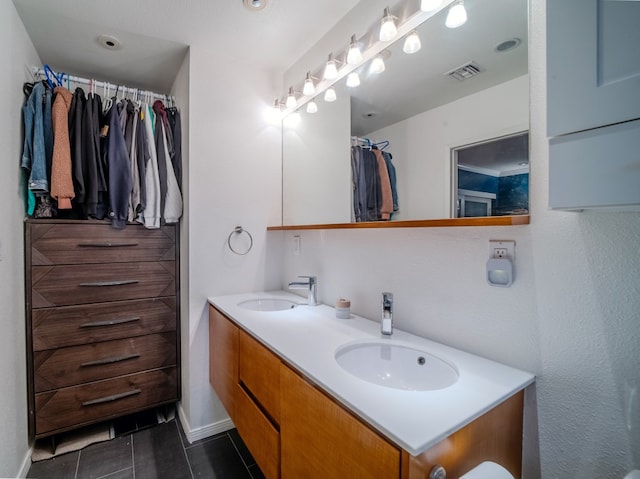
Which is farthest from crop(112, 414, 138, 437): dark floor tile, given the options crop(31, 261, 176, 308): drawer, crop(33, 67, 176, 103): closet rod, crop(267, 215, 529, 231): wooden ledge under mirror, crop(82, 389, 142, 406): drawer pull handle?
crop(33, 67, 176, 103): closet rod

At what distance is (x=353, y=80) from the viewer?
1531mm

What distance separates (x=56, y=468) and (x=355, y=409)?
195cm

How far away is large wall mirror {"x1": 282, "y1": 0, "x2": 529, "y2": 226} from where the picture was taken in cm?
96

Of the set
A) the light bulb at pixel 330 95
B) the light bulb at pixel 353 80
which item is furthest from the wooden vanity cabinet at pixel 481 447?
the light bulb at pixel 330 95

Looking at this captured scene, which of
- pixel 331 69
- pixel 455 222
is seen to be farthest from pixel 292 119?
pixel 455 222

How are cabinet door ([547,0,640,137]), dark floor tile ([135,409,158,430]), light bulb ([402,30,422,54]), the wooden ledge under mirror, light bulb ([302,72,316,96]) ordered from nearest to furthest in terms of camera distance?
1. cabinet door ([547,0,640,137])
2. the wooden ledge under mirror
3. light bulb ([402,30,422,54])
4. light bulb ([302,72,316,96])
5. dark floor tile ([135,409,158,430])

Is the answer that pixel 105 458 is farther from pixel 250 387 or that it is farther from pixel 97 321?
pixel 250 387

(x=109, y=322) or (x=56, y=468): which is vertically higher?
(x=109, y=322)

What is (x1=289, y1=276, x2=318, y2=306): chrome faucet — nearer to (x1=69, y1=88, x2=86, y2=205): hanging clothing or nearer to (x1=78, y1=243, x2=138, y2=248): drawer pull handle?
(x1=78, y1=243, x2=138, y2=248): drawer pull handle

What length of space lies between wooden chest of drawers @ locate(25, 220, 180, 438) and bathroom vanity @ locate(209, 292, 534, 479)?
882mm

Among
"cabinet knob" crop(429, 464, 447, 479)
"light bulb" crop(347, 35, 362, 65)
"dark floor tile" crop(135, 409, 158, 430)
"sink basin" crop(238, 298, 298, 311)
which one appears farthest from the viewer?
"dark floor tile" crop(135, 409, 158, 430)

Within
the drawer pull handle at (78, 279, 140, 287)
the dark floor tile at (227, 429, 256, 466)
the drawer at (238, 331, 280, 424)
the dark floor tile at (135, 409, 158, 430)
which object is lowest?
the dark floor tile at (227, 429, 256, 466)

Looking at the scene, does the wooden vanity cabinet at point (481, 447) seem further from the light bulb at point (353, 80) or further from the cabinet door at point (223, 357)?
the light bulb at point (353, 80)

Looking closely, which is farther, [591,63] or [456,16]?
[456,16]
